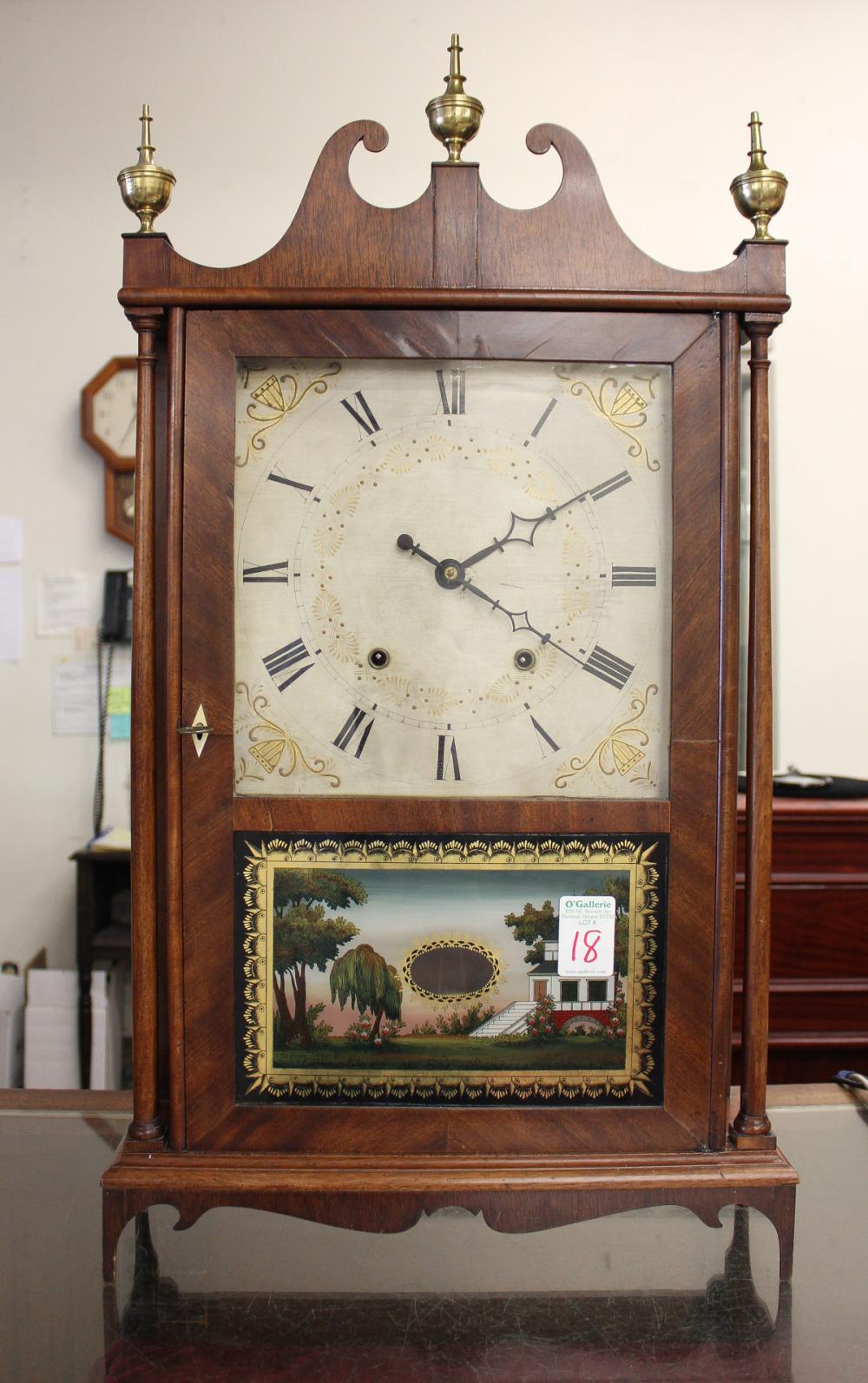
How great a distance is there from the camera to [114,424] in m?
2.85

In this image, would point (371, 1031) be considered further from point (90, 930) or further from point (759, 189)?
point (90, 930)

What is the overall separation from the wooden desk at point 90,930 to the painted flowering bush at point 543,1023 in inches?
71.5

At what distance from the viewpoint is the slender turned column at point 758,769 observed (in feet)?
3.58

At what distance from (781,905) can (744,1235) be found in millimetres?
1299

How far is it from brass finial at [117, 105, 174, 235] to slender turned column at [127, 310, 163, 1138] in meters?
0.10

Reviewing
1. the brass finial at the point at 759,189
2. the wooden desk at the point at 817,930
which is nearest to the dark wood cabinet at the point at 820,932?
the wooden desk at the point at 817,930

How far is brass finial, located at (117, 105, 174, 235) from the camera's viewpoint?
1.06 m

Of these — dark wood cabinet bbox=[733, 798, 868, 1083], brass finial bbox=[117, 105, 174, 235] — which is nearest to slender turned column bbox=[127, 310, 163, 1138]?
brass finial bbox=[117, 105, 174, 235]

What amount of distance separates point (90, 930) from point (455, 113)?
2.27 m

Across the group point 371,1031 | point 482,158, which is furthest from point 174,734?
point 482,158

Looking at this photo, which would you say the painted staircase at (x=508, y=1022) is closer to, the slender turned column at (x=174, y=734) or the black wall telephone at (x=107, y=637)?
the slender turned column at (x=174, y=734)

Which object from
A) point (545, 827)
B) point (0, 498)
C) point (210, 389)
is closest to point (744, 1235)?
point (545, 827)

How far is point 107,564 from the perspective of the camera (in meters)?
2.96

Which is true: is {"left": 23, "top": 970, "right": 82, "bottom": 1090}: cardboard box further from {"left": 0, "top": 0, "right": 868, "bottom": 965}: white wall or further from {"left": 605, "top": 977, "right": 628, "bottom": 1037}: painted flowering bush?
{"left": 605, "top": 977, "right": 628, "bottom": 1037}: painted flowering bush
